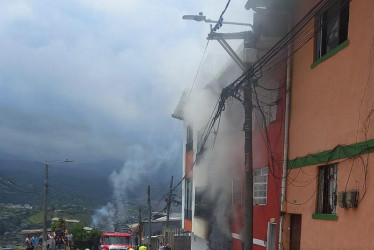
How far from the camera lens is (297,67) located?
11.7 m

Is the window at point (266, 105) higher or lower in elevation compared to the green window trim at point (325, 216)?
higher

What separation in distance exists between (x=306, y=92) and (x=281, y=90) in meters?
1.71

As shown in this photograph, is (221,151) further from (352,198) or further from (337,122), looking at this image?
(352,198)

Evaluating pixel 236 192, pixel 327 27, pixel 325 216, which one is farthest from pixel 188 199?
pixel 327 27

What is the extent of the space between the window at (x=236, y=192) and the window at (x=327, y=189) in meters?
6.25

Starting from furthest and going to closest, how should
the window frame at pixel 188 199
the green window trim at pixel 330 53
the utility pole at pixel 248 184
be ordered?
the window frame at pixel 188 199
the utility pole at pixel 248 184
the green window trim at pixel 330 53

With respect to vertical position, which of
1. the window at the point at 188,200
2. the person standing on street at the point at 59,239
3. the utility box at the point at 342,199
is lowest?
the person standing on street at the point at 59,239

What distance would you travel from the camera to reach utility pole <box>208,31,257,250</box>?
37.8 ft

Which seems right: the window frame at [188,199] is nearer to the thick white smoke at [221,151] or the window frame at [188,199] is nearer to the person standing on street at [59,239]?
the thick white smoke at [221,151]

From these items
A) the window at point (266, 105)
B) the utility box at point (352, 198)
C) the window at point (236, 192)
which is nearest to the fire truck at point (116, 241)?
the window at point (236, 192)

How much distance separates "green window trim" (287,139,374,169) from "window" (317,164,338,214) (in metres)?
0.22

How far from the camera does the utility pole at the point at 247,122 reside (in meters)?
11.5

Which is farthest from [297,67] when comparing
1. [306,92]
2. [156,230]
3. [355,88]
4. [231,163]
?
[156,230]

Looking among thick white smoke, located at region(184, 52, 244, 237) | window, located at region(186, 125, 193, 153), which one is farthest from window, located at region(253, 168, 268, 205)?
window, located at region(186, 125, 193, 153)
